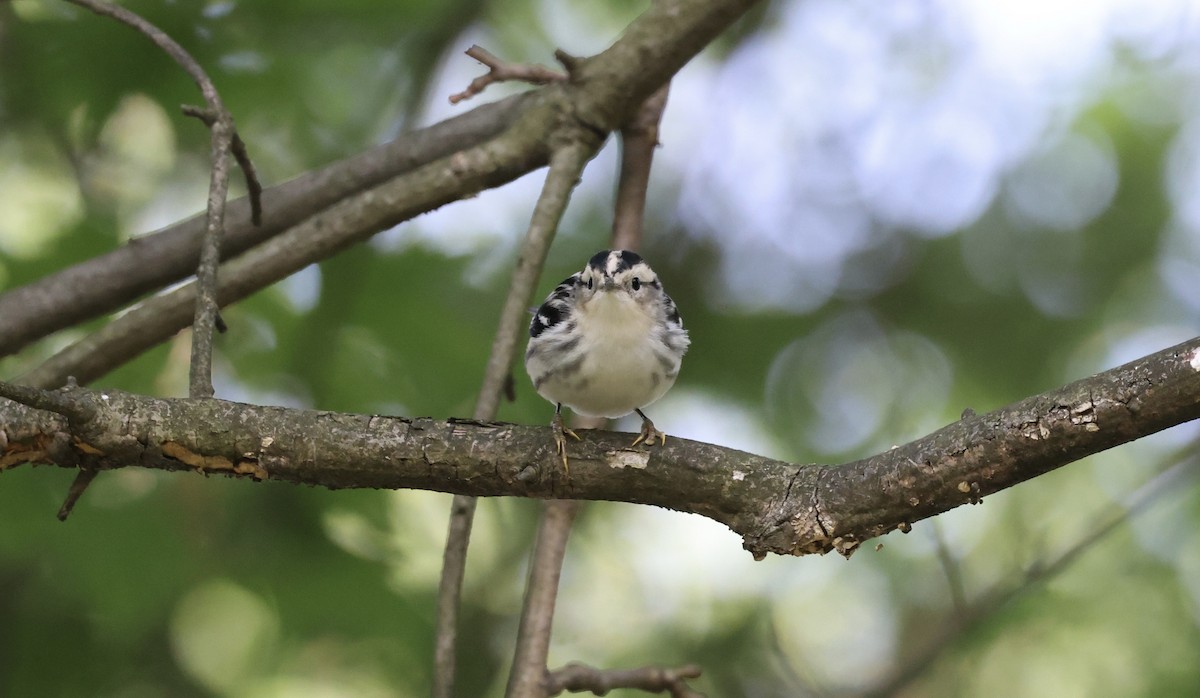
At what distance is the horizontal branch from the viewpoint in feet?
6.45

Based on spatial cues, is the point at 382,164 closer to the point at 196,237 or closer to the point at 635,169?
the point at 196,237

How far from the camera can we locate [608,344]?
9.14 ft

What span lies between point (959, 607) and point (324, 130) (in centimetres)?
285

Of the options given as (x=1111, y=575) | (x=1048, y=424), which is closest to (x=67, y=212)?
(x=1048, y=424)

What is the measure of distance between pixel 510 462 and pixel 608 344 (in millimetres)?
664

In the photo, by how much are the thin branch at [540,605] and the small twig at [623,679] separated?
10 cm

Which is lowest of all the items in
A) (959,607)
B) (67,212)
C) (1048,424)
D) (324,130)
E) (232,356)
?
(1048,424)

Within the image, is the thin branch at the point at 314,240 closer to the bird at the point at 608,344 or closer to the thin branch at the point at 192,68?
the thin branch at the point at 192,68

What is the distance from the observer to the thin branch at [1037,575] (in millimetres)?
3373

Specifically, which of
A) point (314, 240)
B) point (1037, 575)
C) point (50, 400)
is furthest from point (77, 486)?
point (1037, 575)

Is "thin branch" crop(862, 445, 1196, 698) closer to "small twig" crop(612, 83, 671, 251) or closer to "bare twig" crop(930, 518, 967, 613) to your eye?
"bare twig" crop(930, 518, 967, 613)

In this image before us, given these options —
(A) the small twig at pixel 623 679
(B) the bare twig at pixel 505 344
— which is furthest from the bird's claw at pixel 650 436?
(A) the small twig at pixel 623 679

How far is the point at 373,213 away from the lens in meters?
3.25

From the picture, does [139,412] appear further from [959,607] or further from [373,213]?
[959,607]
